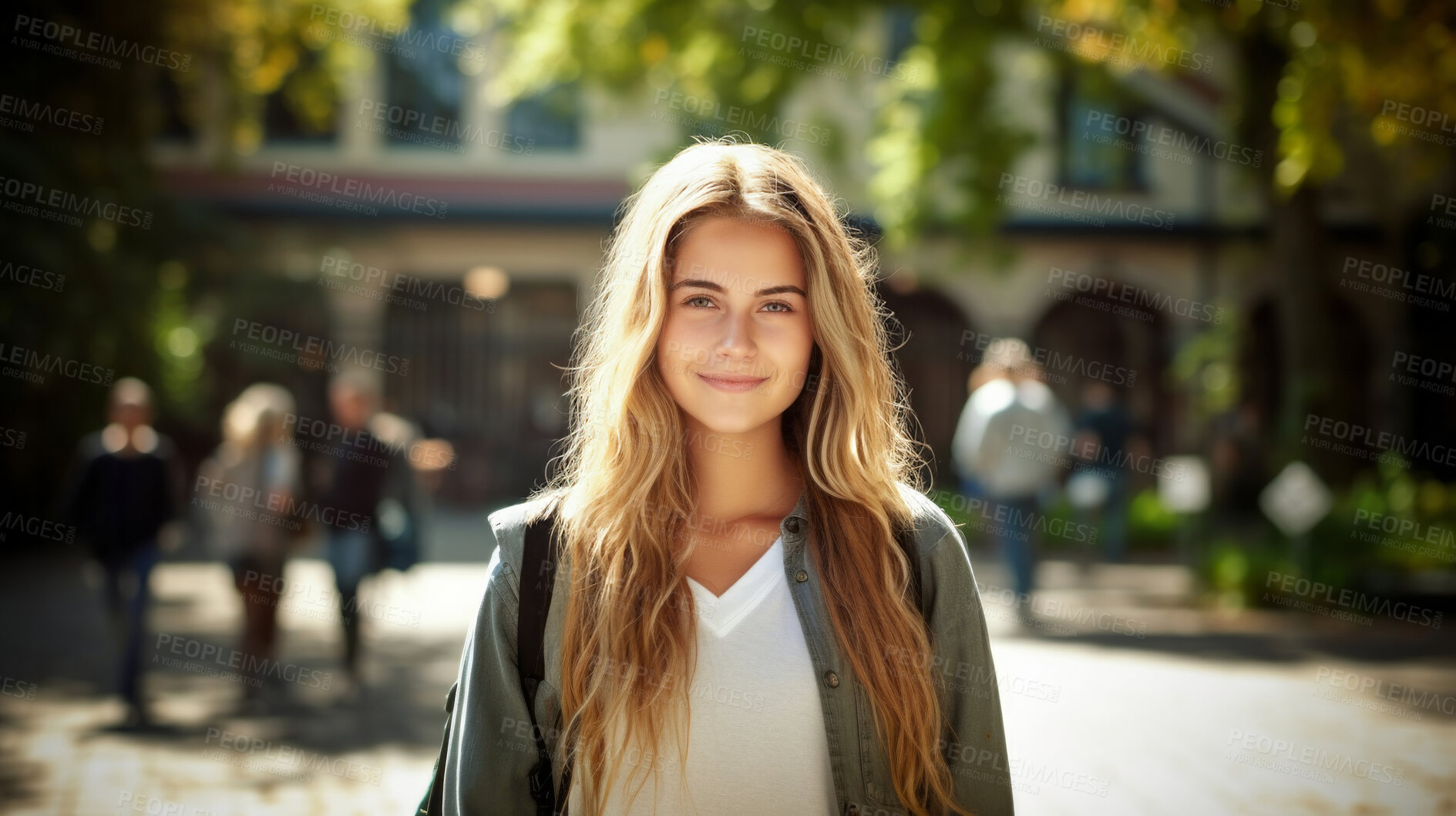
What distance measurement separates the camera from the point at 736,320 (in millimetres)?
2189

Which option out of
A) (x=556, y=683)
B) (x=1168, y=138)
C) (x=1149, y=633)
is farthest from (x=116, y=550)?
(x=1168, y=138)

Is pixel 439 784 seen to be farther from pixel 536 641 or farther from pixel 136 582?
pixel 136 582

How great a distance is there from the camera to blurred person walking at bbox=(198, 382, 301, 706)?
757 cm

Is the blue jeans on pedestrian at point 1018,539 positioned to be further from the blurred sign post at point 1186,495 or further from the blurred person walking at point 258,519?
the blurred person walking at point 258,519

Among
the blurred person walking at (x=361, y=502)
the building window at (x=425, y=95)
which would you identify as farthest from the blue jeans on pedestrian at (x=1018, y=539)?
the building window at (x=425, y=95)

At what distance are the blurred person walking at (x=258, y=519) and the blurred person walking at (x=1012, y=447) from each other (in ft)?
17.6

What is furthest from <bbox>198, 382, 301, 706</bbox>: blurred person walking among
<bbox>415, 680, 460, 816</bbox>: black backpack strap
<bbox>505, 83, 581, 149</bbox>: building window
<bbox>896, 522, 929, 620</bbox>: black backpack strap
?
<bbox>505, 83, 581, 149</bbox>: building window

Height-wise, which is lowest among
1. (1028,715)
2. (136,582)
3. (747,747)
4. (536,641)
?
(1028,715)

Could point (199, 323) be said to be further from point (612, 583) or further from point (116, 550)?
point (612, 583)

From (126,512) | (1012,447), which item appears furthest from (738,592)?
(1012,447)

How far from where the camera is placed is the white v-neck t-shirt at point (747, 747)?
2.14 meters

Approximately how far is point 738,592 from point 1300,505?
366 inches

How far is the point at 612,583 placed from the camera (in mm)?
2184

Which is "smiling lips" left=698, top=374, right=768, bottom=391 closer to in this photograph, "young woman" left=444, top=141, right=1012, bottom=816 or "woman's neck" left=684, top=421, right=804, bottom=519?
"young woman" left=444, top=141, right=1012, bottom=816
